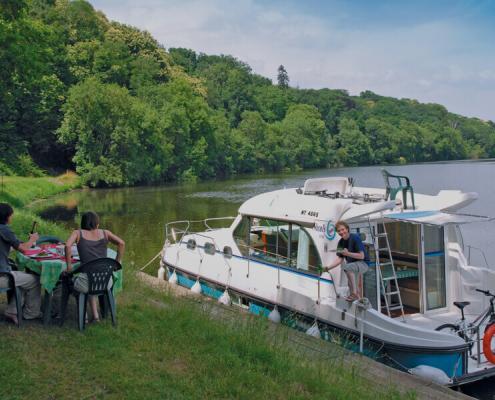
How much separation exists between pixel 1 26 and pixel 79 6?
62.8m

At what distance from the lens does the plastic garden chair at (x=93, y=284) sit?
6.96m

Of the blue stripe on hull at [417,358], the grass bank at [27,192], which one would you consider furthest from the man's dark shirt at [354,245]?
the grass bank at [27,192]

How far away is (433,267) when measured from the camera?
1046cm

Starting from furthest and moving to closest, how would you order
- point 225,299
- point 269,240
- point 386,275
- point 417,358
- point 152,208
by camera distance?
point 152,208, point 225,299, point 269,240, point 386,275, point 417,358

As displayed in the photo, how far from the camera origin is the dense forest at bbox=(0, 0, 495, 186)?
76.6 feet

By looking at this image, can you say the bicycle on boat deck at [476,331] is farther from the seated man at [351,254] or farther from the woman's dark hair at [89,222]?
the woman's dark hair at [89,222]

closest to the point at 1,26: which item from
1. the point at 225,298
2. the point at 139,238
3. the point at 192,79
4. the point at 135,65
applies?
the point at 139,238

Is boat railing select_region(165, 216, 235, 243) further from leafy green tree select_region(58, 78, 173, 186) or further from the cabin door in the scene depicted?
leafy green tree select_region(58, 78, 173, 186)

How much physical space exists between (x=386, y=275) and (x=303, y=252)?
1.63 meters

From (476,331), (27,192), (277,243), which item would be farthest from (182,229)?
(476,331)

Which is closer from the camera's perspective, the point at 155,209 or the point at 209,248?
the point at 209,248

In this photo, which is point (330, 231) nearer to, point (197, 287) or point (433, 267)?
point (433, 267)

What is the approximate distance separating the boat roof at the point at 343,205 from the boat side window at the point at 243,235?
232 mm

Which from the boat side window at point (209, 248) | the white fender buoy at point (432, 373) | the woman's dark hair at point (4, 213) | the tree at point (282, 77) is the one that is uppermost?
the tree at point (282, 77)
